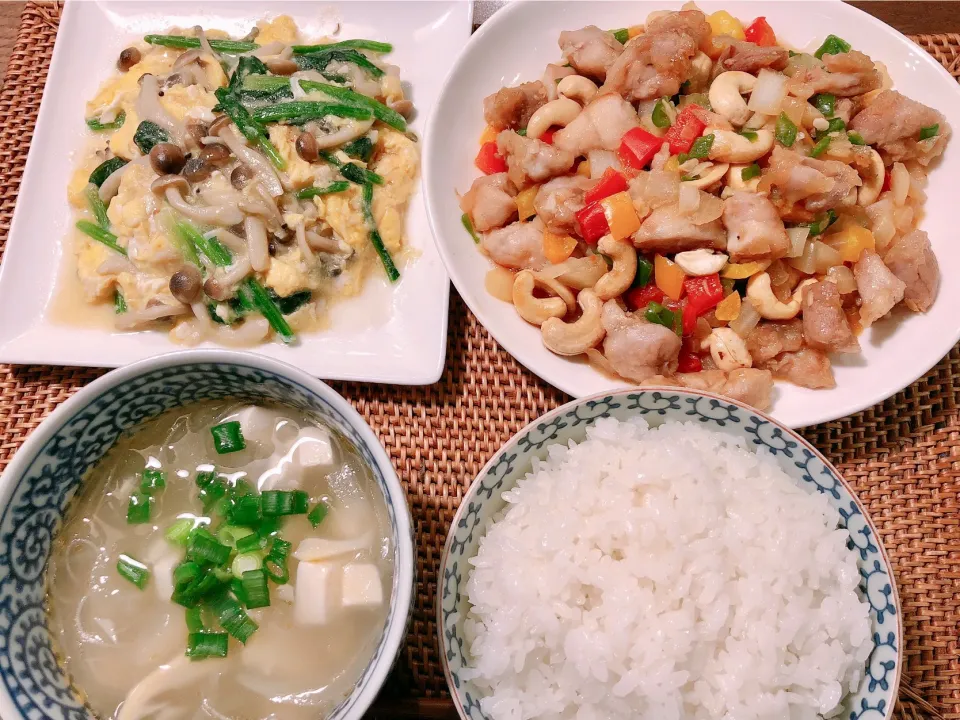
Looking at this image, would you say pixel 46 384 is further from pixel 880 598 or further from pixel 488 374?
pixel 880 598

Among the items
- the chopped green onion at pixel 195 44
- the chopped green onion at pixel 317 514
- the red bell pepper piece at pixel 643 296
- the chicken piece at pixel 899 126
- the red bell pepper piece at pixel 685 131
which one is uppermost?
the chicken piece at pixel 899 126

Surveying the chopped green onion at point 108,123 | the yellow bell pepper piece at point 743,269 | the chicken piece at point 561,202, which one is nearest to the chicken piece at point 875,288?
the yellow bell pepper piece at point 743,269

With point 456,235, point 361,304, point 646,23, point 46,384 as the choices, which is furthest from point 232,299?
point 646,23

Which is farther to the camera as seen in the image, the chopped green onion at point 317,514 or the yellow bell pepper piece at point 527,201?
the yellow bell pepper piece at point 527,201

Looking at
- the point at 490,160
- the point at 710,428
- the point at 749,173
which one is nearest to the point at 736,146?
the point at 749,173

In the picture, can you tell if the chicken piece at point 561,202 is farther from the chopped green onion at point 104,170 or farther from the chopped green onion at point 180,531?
the chopped green onion at point 104,170

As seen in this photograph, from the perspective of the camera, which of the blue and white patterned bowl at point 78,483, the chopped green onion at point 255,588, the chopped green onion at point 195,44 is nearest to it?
the blue and white patterned bowl at point 78,483
